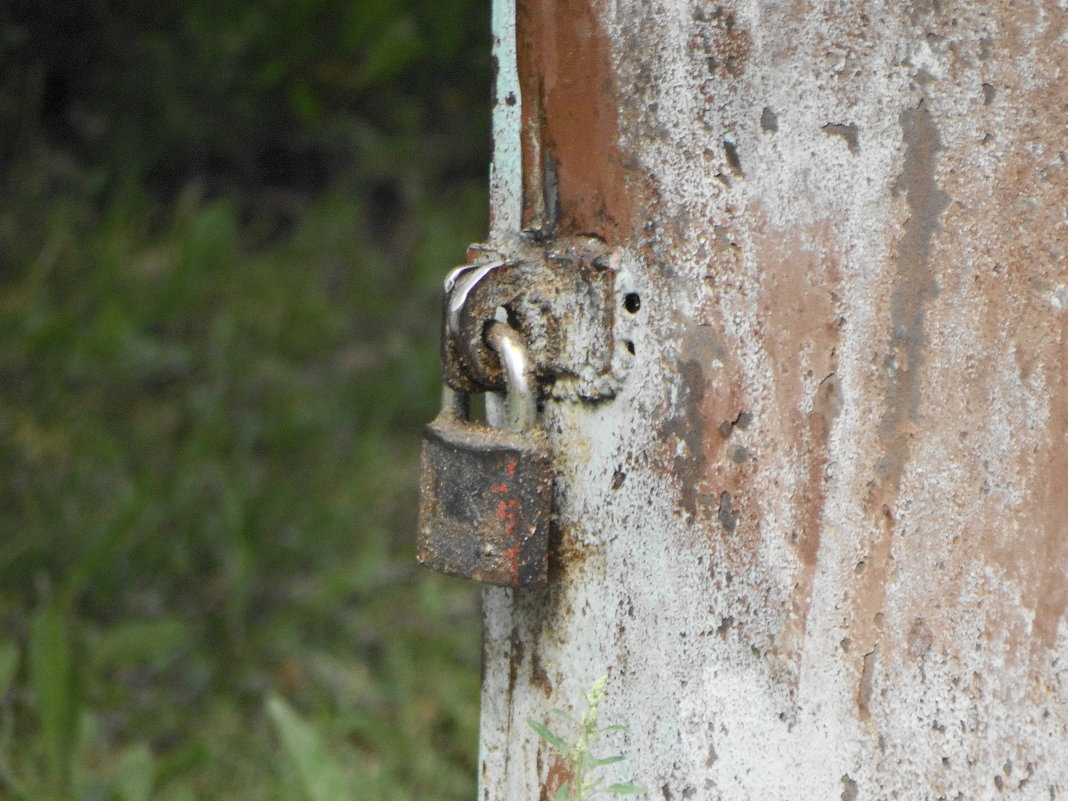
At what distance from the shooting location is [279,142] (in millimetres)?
3742

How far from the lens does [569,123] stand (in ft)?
2.94

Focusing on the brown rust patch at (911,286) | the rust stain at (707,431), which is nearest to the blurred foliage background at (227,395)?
the rust stain at (707,431)

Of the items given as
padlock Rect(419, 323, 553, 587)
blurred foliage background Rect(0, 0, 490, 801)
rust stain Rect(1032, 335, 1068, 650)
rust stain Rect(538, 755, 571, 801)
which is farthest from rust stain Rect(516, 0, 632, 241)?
blurred foliage background Rect(0, 0, 490, 801)

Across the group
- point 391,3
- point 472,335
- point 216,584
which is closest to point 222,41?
point 391,3

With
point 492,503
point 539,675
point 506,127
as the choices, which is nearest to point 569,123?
point 506,127

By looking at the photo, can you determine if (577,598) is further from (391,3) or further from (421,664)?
(391,3)

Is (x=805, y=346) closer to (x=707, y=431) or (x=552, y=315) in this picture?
(x=707, y=431)

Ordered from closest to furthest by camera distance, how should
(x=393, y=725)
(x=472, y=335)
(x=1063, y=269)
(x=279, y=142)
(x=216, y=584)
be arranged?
(x=1063, y=269)
(x=472, y=335)
(x=393, y=725)
(x=216, y=584)
(x=279, y=142)

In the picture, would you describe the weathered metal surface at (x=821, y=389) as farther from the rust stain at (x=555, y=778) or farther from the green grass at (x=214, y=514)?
the green grass at (x=214, y=514)

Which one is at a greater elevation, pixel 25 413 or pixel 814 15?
pixel 814 15

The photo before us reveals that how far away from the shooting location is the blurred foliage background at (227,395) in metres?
2.16

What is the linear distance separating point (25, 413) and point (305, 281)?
0.97m

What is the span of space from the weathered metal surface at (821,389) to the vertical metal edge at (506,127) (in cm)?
1

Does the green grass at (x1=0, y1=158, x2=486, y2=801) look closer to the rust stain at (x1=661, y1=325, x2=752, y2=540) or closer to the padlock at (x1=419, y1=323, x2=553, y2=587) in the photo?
the padlock at (x1=419, y1=323, x2=553, y2=587)
